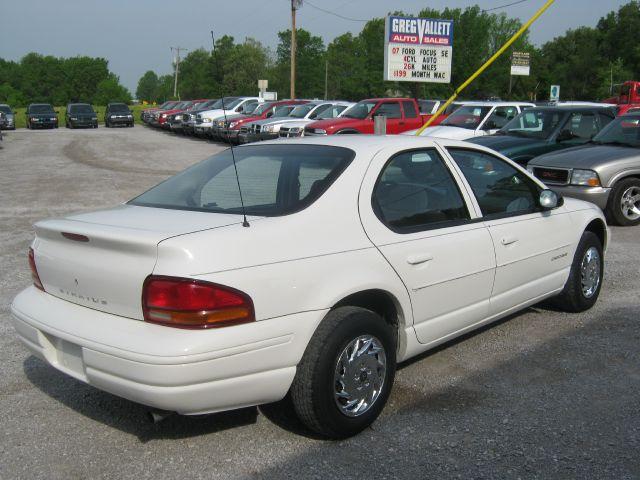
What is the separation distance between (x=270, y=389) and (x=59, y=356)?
3.59 feet

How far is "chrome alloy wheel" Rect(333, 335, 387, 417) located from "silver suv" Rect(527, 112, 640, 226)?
21.4 ft

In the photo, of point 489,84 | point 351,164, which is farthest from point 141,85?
point 351,164

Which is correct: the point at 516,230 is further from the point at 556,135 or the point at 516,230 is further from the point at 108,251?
the point at 556,135

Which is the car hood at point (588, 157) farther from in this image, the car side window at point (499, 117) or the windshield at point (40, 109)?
the windshield at point (40, 109)

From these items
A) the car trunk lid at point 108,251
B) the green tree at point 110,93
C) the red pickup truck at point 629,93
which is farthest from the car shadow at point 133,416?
the green tree at point 110,93

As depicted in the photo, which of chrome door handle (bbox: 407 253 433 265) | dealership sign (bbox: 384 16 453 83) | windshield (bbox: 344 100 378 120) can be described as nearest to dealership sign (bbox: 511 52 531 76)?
dealership sign (bbox: 384 16 453 83)

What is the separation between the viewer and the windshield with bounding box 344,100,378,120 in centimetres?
1834

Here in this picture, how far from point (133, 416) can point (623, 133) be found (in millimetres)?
9034

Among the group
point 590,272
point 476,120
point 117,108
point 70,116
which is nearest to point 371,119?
point 476,120

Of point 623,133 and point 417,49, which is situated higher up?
point 417,49

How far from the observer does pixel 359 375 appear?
3.49 meters

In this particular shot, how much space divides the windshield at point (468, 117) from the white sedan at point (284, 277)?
11562 mm

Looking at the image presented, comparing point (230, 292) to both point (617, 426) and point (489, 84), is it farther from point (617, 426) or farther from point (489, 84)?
point (489, 84)

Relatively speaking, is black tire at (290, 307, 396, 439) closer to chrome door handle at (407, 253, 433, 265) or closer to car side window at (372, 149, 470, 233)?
chrome door handle at (407, 253, 433, 265)
